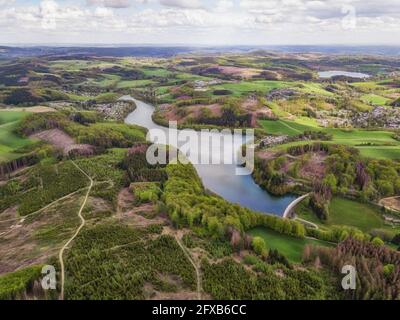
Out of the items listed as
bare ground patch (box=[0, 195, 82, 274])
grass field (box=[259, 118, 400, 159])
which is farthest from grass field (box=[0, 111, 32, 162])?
grass field (box=[259, 118, 400, 159])

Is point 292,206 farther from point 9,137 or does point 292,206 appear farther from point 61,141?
point 9,137

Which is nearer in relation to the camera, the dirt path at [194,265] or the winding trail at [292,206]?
the dirt path at [194,265]

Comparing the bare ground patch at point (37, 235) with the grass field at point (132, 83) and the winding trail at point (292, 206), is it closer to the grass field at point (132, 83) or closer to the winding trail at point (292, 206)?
the winding trail at point (292, 206)

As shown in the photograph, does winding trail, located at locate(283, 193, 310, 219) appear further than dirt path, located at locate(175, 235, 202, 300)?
Yes

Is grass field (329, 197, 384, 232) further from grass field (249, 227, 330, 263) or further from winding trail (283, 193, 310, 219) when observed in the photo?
grass field (249, 227, 330, 263)

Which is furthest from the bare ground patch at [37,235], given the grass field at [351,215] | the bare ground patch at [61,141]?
the grass field at [351,215]
